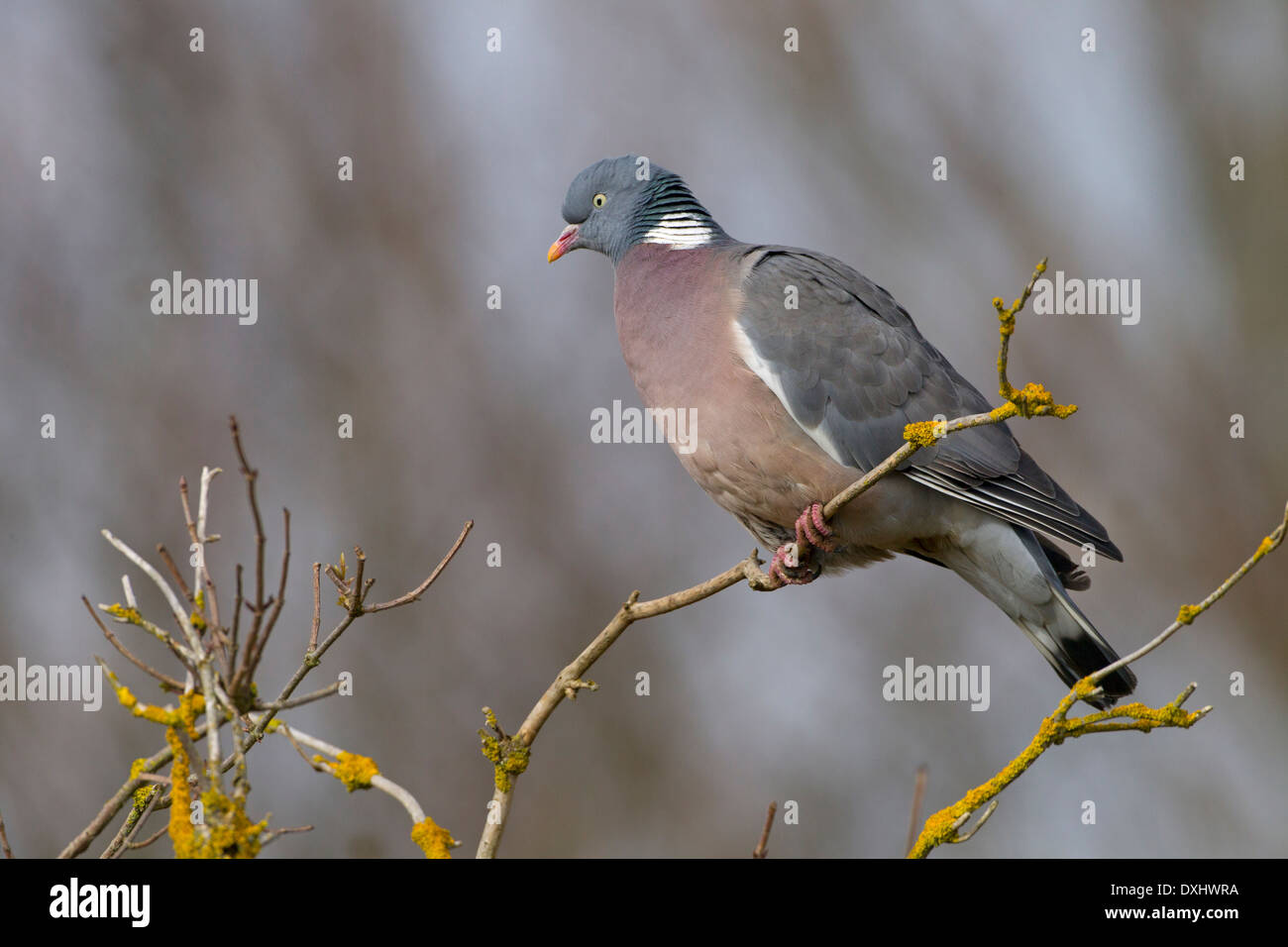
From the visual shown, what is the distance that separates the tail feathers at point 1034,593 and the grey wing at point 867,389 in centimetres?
21

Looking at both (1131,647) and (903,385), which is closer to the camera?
(903,385)

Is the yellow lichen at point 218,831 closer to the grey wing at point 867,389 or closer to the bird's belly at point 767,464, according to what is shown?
the bird's belly at point 767,464

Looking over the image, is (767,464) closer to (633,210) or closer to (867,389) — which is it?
(867,389)

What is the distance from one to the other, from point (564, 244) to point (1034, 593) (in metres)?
2.23

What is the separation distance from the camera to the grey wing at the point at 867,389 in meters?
4.05

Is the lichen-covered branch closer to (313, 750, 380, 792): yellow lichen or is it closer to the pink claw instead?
(313, 750, 380, 792): yellow lichen

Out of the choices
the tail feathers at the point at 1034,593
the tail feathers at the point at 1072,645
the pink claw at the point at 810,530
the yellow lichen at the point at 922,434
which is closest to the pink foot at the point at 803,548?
the pink claw at the point at 810,530

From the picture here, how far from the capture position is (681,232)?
4.62 meters

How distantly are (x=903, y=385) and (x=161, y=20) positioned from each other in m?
5.78

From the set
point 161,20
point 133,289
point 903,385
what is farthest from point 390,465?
point 903,385

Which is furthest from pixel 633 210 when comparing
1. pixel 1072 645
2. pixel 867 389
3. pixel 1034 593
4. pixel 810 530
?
pixel 1072 645

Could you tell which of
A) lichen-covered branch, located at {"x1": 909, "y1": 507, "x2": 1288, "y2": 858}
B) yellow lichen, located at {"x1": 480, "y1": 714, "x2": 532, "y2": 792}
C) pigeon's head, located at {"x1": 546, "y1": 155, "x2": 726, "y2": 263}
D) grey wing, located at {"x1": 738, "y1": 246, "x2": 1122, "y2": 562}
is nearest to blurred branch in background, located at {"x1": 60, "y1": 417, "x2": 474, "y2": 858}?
yellow lichen, located at {"x1": 480, "y1": 714, "x2": 532, "y2": 792}

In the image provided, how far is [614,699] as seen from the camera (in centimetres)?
748
